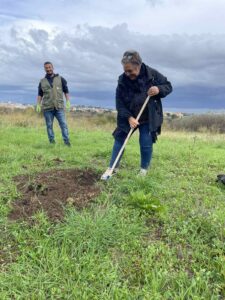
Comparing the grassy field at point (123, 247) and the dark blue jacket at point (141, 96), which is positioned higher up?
the dark blue jacket at point (141, 96)

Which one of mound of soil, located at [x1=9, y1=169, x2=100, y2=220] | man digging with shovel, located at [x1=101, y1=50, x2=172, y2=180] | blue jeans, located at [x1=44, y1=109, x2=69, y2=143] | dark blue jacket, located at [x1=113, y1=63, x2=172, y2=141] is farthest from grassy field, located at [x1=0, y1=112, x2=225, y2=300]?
blue jeans, located at [x1=44, y1=109, x2=69, y2=143]

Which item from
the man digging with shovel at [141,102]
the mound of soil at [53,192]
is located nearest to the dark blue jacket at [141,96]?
the man digging with shovel at [141,102]

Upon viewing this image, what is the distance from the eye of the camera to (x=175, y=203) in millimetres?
4977

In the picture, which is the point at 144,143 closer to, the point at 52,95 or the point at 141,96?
the point at 141,96

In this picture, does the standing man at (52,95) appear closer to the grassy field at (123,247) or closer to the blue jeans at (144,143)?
the blue jeans at (144,143)

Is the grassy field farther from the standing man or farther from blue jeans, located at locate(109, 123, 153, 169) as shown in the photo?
the standing man

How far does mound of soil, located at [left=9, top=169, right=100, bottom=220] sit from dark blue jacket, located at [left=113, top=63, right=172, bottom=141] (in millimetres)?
1052

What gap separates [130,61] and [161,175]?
1957 millimetres

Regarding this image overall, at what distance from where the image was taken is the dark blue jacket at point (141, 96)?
586 centimetres

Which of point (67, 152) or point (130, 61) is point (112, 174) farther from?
point (67, 152)

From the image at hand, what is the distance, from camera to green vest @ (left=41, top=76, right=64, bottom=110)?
971 centimetres

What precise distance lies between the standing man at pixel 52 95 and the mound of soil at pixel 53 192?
12.7 feet

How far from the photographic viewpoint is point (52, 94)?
9.71 metres

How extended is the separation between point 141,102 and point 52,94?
14.0ft
